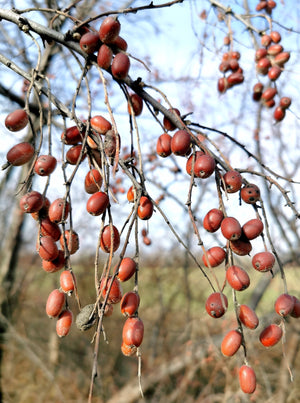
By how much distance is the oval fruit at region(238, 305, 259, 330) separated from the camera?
3.57 ft

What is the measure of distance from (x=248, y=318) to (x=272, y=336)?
0.12 meters

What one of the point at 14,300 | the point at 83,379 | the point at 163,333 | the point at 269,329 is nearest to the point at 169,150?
the point at 269,329

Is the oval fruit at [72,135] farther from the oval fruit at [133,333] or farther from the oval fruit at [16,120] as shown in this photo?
the oval fruit at [133,333]

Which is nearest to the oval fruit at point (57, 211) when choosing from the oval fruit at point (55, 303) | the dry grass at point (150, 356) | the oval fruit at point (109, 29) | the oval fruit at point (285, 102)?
the oval fruit at point (55, 303)

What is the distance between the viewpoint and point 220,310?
1028mm

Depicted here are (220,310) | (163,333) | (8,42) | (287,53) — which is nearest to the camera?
(220,310)

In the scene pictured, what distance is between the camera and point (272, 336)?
44.7 inches

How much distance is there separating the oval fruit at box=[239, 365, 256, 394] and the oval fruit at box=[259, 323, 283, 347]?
3.9 inches

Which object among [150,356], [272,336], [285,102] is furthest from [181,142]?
[150,356]

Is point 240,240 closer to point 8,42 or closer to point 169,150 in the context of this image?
point 169,150

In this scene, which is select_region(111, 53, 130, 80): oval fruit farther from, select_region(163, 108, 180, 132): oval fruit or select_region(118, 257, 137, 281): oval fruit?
select_region(118, 257, 137, 281): oval fruit

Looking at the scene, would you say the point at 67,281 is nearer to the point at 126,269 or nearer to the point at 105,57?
the point at 126,269

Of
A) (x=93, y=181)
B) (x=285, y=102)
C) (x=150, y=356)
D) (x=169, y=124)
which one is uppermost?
(x=285, y=102)

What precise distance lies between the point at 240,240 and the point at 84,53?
800 millimetres
